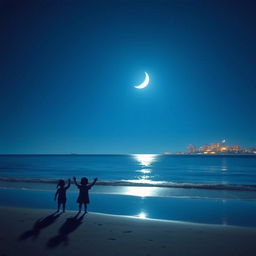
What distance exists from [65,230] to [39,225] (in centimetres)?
135

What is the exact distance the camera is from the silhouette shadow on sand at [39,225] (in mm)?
8297

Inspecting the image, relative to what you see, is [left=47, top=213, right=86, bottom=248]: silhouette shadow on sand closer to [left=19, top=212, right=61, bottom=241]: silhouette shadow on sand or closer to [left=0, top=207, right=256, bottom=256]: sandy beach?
[left=0, top=207, right=256, bottom=256]: sandy beach

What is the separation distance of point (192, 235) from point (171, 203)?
25.7ft

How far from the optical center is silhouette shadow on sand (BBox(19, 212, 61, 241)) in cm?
830

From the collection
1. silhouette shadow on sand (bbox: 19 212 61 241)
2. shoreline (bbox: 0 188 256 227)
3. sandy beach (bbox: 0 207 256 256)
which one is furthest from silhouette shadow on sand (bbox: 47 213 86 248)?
shoreline (bbox: 0 188 256 227)

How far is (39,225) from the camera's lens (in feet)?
31.8

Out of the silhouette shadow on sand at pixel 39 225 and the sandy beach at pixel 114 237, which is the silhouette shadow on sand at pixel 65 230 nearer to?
the sandy beach at pixel 114 237

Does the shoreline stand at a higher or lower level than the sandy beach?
higher

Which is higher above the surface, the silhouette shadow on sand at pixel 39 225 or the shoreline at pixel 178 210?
the shoreline at pixel 178 210

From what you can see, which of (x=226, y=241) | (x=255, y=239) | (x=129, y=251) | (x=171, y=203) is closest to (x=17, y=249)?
(x=129, y=251)

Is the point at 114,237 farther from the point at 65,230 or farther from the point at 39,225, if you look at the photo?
the point at 39,225

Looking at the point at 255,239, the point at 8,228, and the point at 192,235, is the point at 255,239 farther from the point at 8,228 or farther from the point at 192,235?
the point at 8,228

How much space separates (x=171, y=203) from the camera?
16469 mm

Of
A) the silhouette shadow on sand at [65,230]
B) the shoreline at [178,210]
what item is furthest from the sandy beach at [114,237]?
the shoreline at [178,210]
